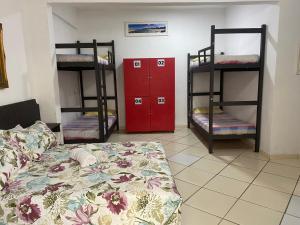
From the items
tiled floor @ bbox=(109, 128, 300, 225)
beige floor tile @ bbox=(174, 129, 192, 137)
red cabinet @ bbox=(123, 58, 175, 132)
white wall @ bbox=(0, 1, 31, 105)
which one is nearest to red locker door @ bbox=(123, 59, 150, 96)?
red cabinet @ bbox=(123, 58, 175, 132)

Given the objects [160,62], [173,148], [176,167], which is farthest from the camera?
[160,62]

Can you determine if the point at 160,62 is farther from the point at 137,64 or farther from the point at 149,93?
the point at 149,93

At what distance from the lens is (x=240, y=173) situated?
103 inches

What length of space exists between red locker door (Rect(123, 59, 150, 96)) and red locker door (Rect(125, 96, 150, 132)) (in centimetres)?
12

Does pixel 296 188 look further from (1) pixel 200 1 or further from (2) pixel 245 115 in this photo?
(1) pixel 200 1

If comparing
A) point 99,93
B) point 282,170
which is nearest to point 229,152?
point 282,170

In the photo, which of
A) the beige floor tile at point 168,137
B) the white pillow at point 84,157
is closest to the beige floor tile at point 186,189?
the white pillow at point 84,157

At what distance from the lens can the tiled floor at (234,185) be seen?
1850 millimetres

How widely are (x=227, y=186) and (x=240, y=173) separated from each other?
0.39 metres

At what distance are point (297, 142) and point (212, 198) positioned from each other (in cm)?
170

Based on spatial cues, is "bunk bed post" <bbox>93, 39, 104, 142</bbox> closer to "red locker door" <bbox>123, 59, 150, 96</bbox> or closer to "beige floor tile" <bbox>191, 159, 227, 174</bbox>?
"red locker door" <bbox>123, 59, 150, 96</bbox>

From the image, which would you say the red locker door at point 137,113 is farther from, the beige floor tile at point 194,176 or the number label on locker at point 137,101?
the beige floor tile at point 194,176

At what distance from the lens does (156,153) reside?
2.05 m

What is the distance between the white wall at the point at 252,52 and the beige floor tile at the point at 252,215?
4.34 ft
